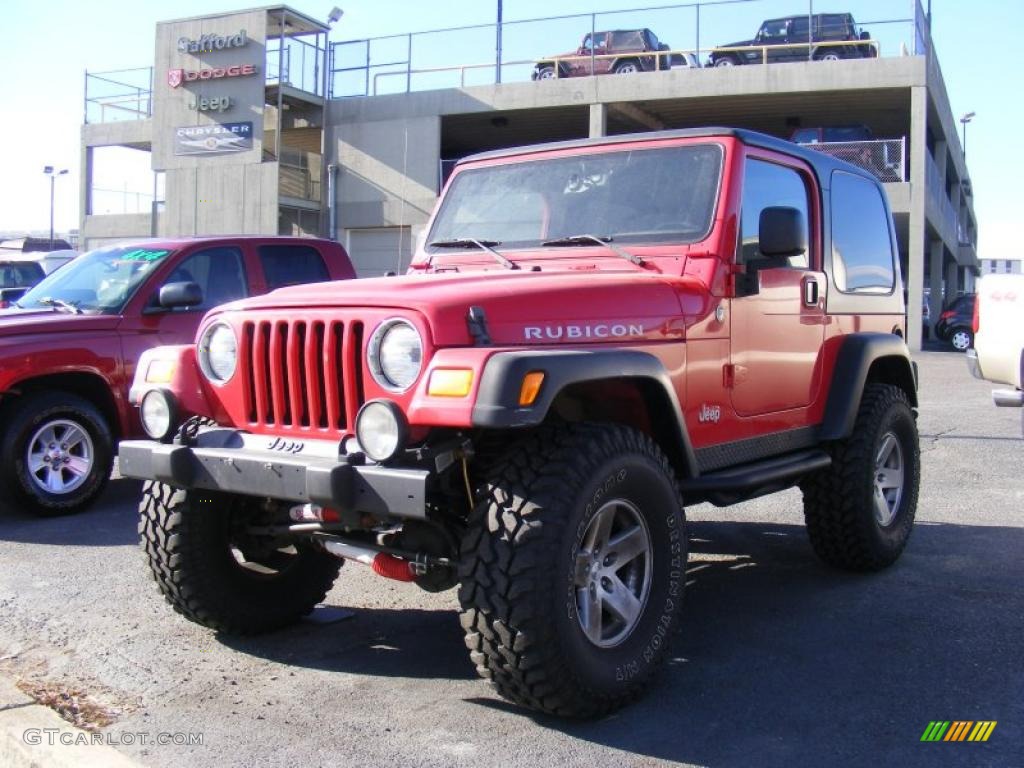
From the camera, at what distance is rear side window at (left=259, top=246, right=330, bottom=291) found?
26.9 feet

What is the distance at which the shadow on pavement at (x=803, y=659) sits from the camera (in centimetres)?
346

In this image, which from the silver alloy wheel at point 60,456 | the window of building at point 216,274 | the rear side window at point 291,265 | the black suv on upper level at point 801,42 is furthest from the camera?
the black suv on upper level at point 801,42

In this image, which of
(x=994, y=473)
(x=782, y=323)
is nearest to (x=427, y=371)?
(x=782, y=323)

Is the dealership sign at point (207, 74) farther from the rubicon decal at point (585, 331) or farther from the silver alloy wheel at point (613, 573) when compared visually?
the silver alloy wheel at point (613, 573)

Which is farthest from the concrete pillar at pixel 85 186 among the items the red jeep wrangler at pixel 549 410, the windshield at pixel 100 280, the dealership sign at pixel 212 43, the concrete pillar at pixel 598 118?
the red jeep wrangler at pixel 549 410

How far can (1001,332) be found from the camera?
6.55 m

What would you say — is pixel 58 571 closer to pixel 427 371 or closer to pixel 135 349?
pixel 135 349

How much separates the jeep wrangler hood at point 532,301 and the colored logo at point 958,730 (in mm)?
1716

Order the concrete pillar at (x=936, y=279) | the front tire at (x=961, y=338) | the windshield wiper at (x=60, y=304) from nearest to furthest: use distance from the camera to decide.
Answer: the windshield wiper at (x=60, y=304), the front tire at (x=961, y=338), the concrete pillar at (x=936, y=279)

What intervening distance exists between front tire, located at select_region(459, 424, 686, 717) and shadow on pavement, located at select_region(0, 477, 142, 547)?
3.61 metres

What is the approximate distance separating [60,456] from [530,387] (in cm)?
488

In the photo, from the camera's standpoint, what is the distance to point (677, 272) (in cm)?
451

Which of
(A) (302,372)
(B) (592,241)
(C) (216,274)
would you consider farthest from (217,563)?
(C) (216,274)

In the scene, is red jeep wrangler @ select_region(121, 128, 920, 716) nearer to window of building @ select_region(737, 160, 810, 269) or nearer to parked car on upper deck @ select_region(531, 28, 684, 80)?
window of building @ select_region(737, 160, 810, 269)
